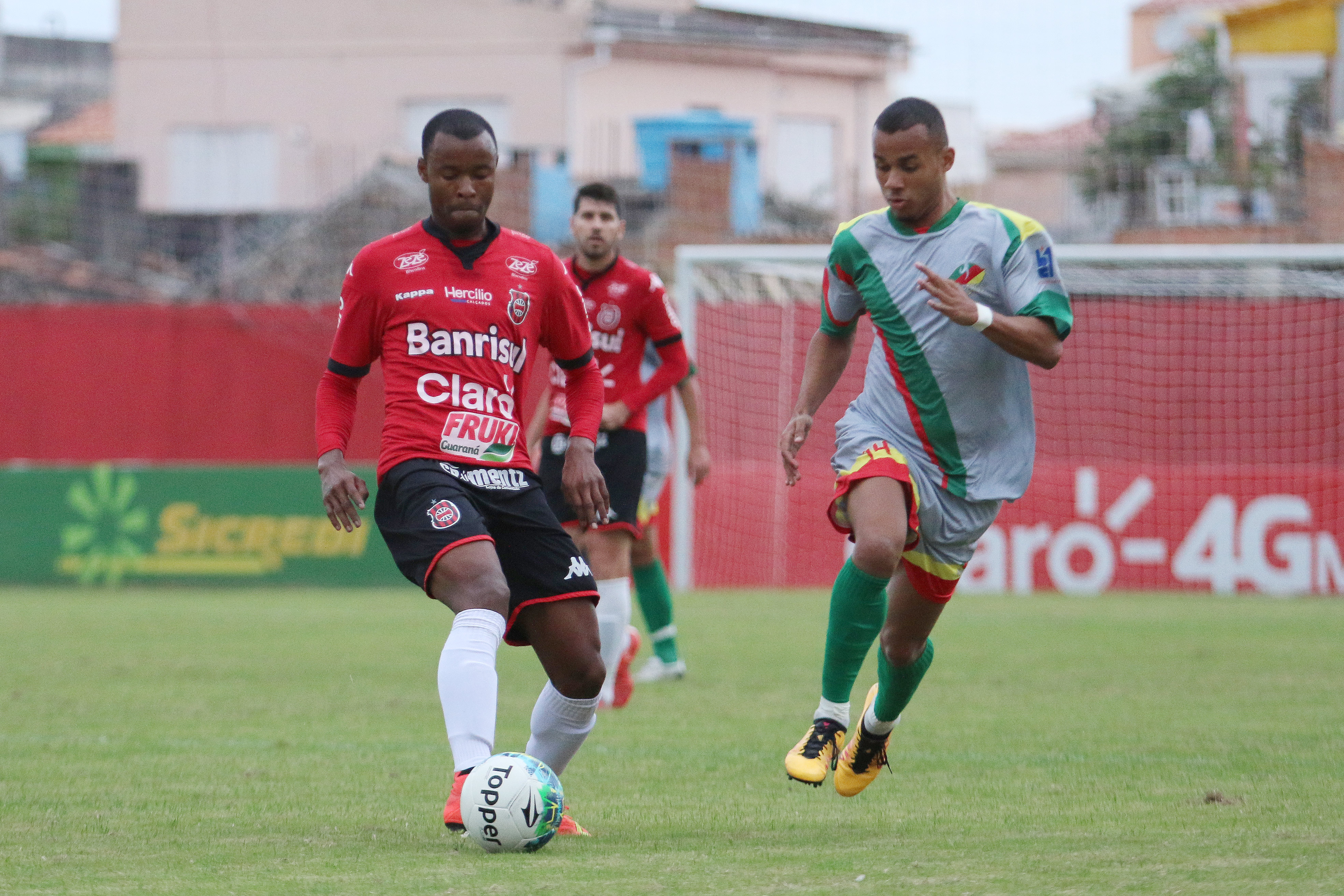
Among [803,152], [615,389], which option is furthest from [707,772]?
[803,152]

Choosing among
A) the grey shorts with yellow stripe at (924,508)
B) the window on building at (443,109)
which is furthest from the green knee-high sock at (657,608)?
the window on building at (443,109)

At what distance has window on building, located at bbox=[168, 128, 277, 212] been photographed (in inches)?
1426

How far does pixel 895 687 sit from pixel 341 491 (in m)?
1.88

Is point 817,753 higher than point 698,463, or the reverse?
point 698,463

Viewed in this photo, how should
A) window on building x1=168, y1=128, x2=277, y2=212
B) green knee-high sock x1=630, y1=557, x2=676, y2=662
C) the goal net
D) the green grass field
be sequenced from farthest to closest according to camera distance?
window on building x1=168, y1=128, x2=277, y2=212
the goal net
green knee-high sock x1=630, y1=557, x2=676, y2=662
the green grass field

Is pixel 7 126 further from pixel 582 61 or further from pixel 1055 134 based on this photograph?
pixel 1055 134

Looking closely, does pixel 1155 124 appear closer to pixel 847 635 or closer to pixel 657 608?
pixel 657 608

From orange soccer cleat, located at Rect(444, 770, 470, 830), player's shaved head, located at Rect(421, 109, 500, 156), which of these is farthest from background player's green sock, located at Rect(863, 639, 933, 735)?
player's shaved head, located at Rect(421, 109, 500, 156)

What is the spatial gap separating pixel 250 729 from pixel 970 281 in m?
3.95

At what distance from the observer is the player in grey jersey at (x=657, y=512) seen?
935 cm

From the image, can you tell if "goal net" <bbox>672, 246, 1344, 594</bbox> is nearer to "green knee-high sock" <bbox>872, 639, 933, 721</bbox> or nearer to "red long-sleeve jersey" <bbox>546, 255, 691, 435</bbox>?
"red long-sleeve jersey" <bbox>546, 255, 691, 435</bbox>

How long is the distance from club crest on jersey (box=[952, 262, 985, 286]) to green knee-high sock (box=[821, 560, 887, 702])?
94cm

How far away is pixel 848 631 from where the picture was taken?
18.6 ft

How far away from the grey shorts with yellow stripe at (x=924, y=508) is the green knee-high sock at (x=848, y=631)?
17 cm
